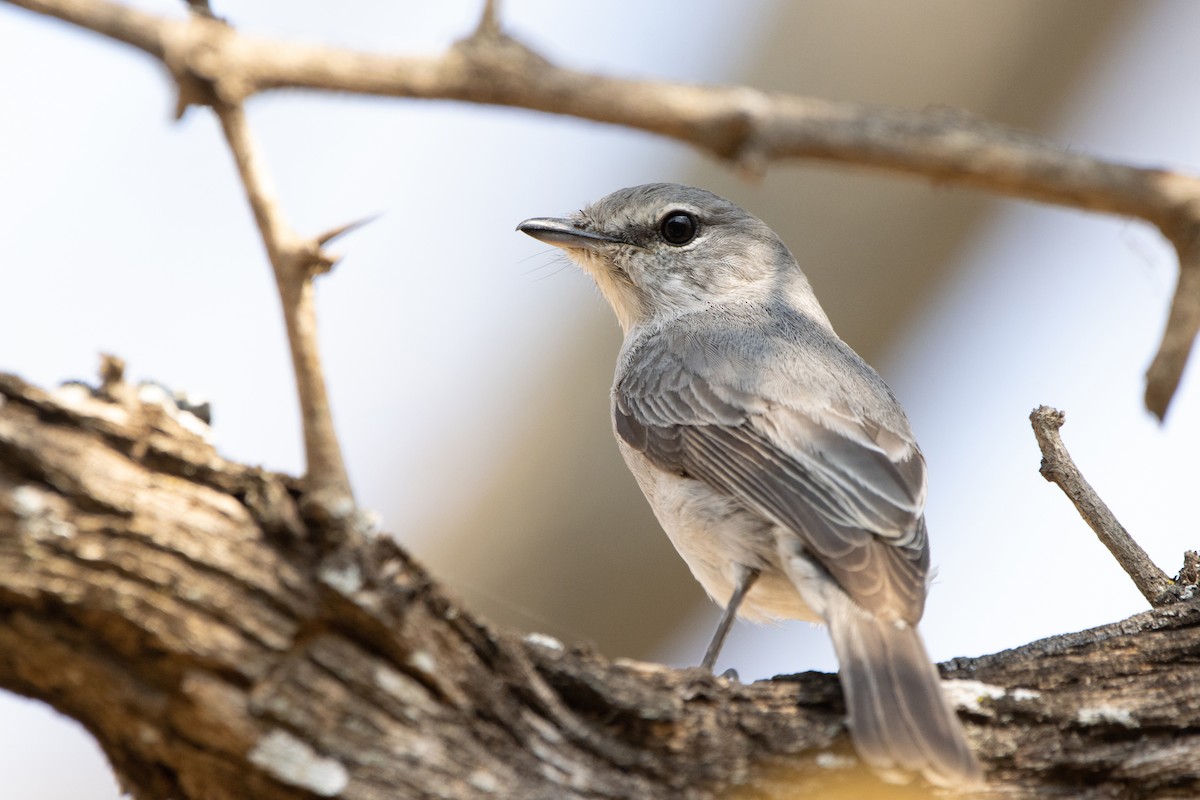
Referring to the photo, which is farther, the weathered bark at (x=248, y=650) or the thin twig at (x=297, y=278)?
the weathered bark at (x=248, y=650)

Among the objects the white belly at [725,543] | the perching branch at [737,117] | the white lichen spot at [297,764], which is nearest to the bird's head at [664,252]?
the white belly at [725,543]

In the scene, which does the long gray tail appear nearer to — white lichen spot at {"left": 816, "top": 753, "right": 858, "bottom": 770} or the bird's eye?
white lichen spot at {"left": 816, "top": 753, "right": 858, "bottom": 770}

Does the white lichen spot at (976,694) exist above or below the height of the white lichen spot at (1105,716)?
above

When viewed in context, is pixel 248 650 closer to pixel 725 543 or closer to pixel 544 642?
pixel 544 642

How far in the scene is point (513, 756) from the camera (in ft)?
8.65

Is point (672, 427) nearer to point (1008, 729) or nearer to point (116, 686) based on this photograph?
point (1008, 729)

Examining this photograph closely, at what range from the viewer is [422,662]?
8.24 ft

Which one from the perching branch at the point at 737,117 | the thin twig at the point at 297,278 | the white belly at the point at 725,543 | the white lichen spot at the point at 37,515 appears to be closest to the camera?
the perching branch at the point at 737,117

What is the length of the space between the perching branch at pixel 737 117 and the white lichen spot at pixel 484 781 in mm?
1413

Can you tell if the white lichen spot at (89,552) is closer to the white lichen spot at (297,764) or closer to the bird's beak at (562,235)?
the white lichen spot at (297,764)

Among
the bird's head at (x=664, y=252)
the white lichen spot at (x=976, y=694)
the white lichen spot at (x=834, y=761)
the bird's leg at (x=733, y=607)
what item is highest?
the bird's head at (x=664, y=252)

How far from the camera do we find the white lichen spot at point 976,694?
10.6 ft

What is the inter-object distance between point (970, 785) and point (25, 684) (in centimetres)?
220

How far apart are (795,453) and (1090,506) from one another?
100 centimetres
